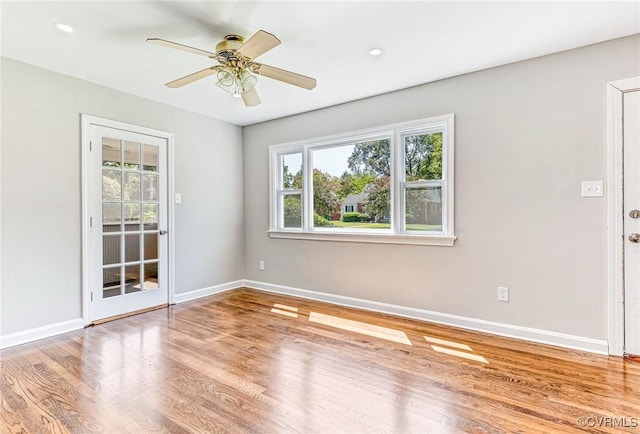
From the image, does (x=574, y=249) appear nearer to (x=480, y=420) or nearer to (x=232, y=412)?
(x=480, y=420)

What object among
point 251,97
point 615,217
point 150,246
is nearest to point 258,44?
point 251,97

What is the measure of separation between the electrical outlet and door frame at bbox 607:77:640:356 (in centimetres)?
70

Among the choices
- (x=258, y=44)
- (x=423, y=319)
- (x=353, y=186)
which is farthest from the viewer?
(x=353, y=186)

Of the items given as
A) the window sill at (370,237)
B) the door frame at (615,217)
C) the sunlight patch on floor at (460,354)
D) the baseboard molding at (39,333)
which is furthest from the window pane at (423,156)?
the baseboard molding at (39,333)

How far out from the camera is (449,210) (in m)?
3.22

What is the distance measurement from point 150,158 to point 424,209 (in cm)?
322

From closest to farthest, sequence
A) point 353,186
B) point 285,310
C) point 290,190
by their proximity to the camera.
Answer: point 285,310, point 353,186, point 290,190

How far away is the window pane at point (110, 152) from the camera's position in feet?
11.3

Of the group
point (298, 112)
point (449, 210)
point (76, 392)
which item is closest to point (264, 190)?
point (298, 112)

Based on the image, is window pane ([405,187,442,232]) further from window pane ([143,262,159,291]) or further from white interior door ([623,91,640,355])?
window pane ([143,262,159,291])

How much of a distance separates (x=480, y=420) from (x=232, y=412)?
54.1 inches

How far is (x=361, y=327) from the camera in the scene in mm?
3193

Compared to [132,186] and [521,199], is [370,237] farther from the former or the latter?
[132,186]

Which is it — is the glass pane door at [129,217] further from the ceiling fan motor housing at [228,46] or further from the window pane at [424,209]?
the window pane at [424,209]
